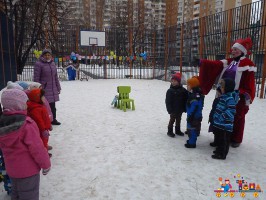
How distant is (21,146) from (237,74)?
3.49m

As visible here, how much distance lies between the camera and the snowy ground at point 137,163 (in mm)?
3105

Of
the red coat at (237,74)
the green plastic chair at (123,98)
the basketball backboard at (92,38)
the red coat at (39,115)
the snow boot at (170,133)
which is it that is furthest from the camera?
the basketball backboard at (92,38)

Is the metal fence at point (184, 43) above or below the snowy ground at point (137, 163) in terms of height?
above

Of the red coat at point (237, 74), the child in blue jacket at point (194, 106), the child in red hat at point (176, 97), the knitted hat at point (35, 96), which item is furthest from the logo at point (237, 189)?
the knitted hat at point (35, 96)

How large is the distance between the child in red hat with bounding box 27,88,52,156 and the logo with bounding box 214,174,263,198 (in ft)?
7.99

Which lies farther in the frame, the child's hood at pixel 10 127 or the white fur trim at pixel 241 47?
the white fur trim at pixel 241 47

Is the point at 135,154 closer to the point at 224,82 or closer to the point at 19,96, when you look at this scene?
the point at 224,82

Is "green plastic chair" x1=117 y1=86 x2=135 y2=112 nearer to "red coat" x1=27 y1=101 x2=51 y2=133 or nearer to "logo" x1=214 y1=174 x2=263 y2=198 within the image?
"red coat" x1=27 y1=101 x2=51 y2=133

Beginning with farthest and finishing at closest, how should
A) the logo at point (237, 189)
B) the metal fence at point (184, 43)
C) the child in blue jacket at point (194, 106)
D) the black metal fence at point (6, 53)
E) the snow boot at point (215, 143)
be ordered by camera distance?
the metal fence at point (184, 43)
the black metal fence at point (6, 53)
the snow boot at point (215, 143)
the child in blue jacket at point (194, 106)
the logo at point (237, 189)

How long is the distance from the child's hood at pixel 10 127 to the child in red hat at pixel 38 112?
1168mm

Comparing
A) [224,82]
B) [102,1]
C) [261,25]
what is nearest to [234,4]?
[102,1]

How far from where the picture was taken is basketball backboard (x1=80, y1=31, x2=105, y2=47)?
1678 centimetres

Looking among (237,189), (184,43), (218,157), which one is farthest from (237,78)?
(184,43)

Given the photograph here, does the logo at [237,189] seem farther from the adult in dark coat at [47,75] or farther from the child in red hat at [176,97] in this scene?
the adult in dark coat at [47,75]
